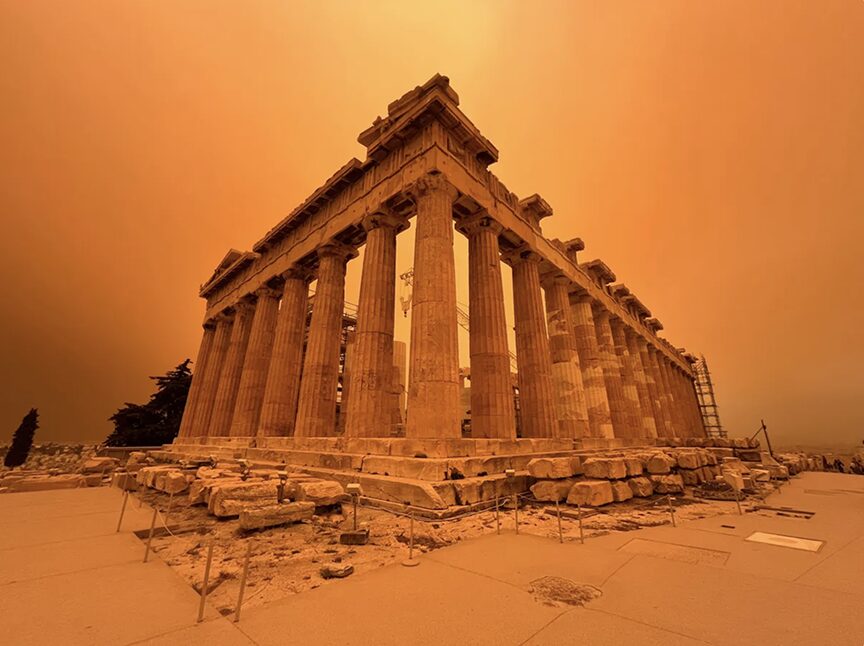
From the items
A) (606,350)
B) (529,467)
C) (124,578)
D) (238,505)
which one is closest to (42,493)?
(238,505)

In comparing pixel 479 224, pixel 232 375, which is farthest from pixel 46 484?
pixel 479 224

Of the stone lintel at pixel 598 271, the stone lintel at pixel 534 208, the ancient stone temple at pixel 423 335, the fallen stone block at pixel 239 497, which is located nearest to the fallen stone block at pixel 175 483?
the fallen stone block at pixel 239 497

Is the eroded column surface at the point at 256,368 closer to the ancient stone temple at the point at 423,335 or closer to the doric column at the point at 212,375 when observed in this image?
the ancient stone temple at the point at 423,335

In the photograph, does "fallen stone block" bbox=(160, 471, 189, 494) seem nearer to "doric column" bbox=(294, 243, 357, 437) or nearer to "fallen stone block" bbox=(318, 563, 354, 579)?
"doric column" bbox=(294, 243, 357, 437)

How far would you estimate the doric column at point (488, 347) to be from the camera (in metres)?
11.8

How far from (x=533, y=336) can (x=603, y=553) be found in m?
10.8

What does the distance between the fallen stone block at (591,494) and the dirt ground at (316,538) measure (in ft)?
0.61

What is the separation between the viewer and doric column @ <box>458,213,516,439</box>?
11.8m

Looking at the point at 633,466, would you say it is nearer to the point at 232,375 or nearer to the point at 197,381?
the point at 232,375

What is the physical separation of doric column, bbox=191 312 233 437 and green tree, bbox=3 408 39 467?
74.6 feet

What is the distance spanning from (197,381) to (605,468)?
27519mm

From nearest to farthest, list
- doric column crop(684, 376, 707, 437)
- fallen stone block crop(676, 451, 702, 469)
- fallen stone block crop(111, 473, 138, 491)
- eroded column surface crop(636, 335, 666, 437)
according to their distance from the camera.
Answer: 1. fallen stone block crop(676, 451, 702, 469)
2. fallen stone block crop(111, 473, 138, 491)
3. eroded column surface crop(636, 335, 666, 437)
4. doric column crop(684, 376, 707, 437)

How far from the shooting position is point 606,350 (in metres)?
22.0

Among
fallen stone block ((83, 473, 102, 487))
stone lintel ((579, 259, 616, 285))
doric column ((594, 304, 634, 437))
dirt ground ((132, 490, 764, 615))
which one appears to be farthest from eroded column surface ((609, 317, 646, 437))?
fallen stone block ((83, 473, 102, 487))
